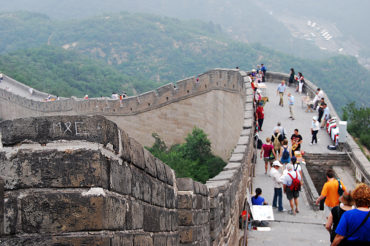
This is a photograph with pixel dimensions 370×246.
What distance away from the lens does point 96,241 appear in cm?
203

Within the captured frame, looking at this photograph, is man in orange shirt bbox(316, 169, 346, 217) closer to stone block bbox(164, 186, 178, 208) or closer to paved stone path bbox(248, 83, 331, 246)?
paved stone path bbox(248, 83, 331, 246)

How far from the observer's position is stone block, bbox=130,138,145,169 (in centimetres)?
243

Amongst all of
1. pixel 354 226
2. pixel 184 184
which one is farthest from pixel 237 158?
pixel 354 226

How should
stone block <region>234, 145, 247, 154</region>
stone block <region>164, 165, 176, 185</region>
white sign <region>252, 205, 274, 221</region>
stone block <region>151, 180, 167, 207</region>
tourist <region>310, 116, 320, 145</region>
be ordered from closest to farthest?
stone block <region>151, 180, 167, 207</region> → stone block <region>164, 165, 176, 185</region> → white sign <region>252, 205, 274, 221</region> → stone block <region>234, 145, 247, 154</region> → tourist <region>310, 116, 320, 145</region>

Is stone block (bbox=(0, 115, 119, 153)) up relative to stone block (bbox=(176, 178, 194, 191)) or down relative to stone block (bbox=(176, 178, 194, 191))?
up

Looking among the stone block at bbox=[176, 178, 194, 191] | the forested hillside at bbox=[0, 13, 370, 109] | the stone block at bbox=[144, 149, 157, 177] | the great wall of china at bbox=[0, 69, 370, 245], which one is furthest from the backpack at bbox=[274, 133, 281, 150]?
the forested hillside at bbox=[0, 13, 370, 109]

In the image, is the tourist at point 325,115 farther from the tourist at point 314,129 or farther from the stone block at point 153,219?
the stone block at point 153,219

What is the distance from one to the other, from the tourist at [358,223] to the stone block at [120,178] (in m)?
1.73

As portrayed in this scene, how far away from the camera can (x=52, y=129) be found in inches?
81.9

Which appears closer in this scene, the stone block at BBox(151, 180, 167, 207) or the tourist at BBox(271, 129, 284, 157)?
the stone block at BBox(151, 180, 167, 207)

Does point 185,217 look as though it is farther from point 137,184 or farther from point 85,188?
point 85,188

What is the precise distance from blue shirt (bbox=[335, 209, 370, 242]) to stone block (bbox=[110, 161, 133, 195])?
173 centimetres

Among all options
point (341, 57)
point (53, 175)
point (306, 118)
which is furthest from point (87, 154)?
point (341, 57)

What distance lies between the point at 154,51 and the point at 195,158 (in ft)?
177
